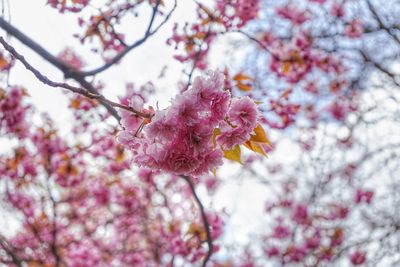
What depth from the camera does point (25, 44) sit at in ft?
9.21

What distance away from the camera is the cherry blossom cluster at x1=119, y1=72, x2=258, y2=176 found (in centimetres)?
161

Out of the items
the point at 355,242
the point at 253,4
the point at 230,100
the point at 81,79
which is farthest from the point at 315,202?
the point at 230,100

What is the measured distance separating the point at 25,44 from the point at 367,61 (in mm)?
4914

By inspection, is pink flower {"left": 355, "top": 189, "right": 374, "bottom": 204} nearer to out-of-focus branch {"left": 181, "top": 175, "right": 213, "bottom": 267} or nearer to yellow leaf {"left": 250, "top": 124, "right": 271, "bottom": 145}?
out-of-focus branch {"left": 181, "top": 175, "right": 213, "bottom": 267}

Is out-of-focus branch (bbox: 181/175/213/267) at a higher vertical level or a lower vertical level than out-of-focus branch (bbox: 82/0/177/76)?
lower

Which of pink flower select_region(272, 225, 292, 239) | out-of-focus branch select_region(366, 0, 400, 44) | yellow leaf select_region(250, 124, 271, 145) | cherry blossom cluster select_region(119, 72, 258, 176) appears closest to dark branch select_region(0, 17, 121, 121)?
cherry blossom cluster select_region(119, 72, 258, 176)

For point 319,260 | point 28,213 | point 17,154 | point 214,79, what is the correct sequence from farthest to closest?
point 319,260
point 28,213
point 17,154
point 214,79

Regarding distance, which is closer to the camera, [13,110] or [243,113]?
[243,113]

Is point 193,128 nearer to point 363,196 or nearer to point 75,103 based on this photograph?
point 75,103

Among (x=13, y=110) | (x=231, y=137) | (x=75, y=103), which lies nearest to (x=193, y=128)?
(x=231, y=137)

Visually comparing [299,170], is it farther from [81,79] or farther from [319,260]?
[81,79]

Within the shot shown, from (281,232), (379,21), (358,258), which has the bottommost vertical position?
(358,258)

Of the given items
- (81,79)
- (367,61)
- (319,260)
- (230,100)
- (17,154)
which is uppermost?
(367,61)

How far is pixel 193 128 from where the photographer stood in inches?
64.9
